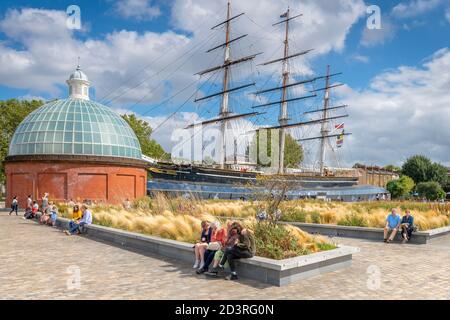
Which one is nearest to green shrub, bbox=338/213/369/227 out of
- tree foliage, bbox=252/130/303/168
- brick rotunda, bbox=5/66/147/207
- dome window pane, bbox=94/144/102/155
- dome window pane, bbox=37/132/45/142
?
brick rotunda, bbox=5/66/147/207

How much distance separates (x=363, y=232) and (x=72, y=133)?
2540 cm

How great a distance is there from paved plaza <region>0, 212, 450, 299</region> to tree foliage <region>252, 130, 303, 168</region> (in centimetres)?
7041

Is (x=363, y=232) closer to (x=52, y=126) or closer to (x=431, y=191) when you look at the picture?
(x=52, y=126)

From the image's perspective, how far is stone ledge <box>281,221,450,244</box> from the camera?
15.0 m

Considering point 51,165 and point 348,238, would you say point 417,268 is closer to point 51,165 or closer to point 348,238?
point 348,238

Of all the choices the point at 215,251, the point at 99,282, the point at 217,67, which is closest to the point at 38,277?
the point at 99,282

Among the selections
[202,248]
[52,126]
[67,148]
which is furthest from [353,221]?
[52,126]

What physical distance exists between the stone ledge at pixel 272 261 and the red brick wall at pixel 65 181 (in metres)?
19.7

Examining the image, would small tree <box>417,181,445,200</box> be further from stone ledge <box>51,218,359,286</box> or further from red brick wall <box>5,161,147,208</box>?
stone ledge <box>51,218,359,286</box>

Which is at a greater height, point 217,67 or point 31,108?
point 217,67

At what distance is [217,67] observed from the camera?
59.6m

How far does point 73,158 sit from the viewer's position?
3123 centimetres

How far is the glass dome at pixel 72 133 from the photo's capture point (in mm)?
32156
